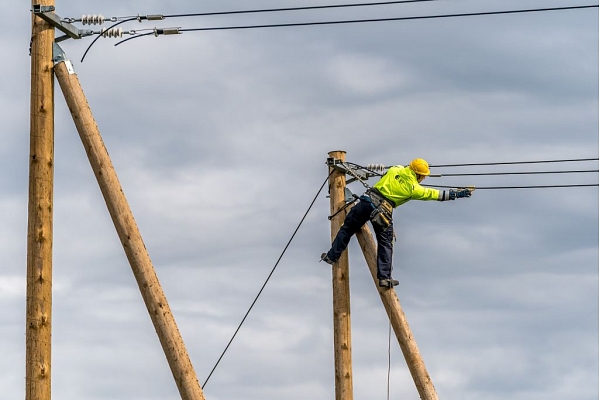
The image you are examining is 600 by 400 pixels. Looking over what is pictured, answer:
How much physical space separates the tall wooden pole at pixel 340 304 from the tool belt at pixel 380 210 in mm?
629

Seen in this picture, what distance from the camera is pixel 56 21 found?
37.4ft

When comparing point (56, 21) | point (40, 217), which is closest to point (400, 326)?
point (40, 217)

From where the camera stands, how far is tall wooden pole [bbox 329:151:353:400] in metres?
13.9

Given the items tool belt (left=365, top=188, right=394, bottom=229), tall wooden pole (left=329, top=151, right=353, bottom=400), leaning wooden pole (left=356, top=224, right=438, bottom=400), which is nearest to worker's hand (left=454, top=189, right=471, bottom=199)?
tool belt (left=365, top=188, right=394, bottom=229)

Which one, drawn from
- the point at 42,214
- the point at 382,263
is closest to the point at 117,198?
the point at 42,214

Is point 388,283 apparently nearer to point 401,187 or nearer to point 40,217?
point 401,187

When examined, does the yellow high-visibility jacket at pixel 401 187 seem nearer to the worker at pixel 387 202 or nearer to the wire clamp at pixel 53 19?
the worker at pixel 387 202

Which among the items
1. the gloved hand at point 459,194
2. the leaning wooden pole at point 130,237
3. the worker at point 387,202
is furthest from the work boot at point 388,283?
the leaning wooden pole at point 130,237

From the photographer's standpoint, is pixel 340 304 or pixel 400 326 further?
pixel 340 304

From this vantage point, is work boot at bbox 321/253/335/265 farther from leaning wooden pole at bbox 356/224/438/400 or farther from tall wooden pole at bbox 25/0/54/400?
tall wooden pole at bbox 25/0/54/400

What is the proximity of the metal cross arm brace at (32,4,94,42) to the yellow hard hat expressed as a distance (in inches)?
158

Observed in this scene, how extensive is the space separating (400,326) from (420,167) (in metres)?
1.80

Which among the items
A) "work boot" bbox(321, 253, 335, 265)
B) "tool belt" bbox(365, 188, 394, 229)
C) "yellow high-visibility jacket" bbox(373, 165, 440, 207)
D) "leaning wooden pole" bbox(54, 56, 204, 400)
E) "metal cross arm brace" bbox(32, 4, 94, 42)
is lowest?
"leaning wooden pole" bbox(54, 56, 204, 400)

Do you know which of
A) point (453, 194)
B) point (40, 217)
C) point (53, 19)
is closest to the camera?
point (40, 217)
